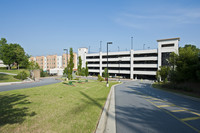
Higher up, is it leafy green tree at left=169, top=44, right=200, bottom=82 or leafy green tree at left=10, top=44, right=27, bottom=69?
leafy green tree at left=10, top=44, right=27, bottom=69

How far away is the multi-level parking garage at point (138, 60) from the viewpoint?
42.8 m

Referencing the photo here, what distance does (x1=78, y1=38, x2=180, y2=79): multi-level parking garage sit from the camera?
140 feet

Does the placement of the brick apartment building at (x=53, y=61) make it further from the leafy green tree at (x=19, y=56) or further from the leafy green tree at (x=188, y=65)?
the leafy green tree at (x=188, y=65)

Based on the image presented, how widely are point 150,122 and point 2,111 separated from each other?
8449mm

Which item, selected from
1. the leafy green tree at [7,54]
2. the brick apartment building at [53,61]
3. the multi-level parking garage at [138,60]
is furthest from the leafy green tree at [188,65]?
the brick apartment building at [53,61]

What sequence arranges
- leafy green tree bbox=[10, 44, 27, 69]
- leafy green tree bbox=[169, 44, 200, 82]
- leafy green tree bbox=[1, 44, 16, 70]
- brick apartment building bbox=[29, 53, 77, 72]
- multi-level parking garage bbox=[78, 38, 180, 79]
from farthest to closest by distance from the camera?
brick apartment building bbox=[29, 53, 77, 72] → leafy green tree bbox=[10, 44, 27, 69] → leafy green tree bbox=[1, 44, 16, 70] → multi-level parking garage bbox=[78, 38, 180, 79] → leafy green tree bbox=[169, 44, 200, 82]

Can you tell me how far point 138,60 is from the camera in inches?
1964

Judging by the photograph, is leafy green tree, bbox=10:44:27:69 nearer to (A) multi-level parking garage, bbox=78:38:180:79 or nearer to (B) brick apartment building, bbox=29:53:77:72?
(B) brick apartment building, bbox=29:53:77:72

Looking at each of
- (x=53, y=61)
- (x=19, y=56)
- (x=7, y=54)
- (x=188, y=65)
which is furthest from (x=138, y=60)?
(x=53, y=61)

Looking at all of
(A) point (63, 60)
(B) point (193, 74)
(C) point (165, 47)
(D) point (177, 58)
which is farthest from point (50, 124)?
(A) point (63, 60)

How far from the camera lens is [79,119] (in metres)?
5.93

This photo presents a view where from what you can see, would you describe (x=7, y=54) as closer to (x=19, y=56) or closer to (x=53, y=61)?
(x=19, y=56)

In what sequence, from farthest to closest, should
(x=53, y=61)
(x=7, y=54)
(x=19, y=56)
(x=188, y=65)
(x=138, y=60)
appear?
(x=53, y=61) → (x=19, y=56) → (x=138, y=60) → (x=7, y=54) → (x=188, y=65)

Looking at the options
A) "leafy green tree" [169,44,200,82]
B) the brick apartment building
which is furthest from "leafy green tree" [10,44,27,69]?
"leafy green tree" [169,44,200,82]
